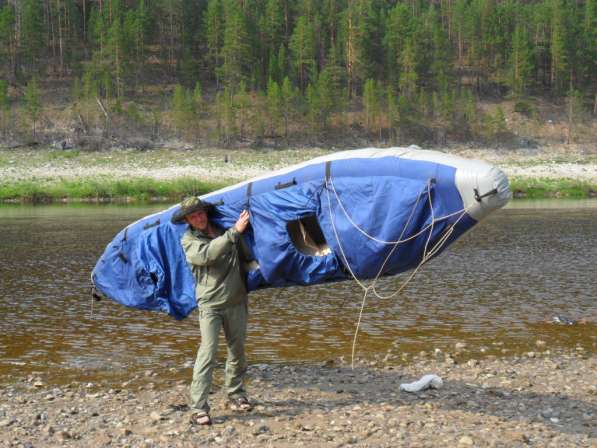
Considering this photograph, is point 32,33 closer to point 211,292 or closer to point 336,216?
point 336,216

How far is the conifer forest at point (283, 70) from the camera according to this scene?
265 ft

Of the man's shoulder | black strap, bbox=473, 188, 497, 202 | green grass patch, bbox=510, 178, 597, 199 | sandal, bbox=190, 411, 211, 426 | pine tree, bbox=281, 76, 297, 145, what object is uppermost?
pine tree, bbox=281, 76, 297, 145

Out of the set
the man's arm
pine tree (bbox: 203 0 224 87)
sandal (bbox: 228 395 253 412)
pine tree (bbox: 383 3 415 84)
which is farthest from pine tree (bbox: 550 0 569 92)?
the man's arm

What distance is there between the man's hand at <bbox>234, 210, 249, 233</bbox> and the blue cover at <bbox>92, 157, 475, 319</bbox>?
0.50 metres

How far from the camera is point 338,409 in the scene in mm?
8664

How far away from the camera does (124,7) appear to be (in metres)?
109

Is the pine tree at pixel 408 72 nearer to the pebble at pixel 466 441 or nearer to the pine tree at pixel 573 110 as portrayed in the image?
the pine tree at pixel 573 110

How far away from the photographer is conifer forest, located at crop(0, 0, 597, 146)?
80750mm

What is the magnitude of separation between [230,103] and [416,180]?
7528cm

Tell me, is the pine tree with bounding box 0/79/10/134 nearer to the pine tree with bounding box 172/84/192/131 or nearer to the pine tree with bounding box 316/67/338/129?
the pine tree with bounding box 172/84/192/131

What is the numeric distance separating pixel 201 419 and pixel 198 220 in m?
2.16

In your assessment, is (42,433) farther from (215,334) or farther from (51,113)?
(51,113)

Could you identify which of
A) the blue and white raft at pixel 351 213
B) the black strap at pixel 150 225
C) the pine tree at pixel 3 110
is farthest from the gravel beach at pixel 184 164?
the blue and white raft at pixel 351 213

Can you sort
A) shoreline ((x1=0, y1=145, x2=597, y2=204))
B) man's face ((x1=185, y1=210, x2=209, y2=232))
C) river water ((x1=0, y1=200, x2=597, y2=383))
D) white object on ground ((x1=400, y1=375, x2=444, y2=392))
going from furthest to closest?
shoreline ((x1=0, y1=145, x2=597, y2=204)), river water ((x1=0, y1=200, x2=597, y2=383)), white object on ground ((x1=400, y1=375, x2=444, y2=392)), man's face ((x1=185, y1=210, x2=209, y2=232))
